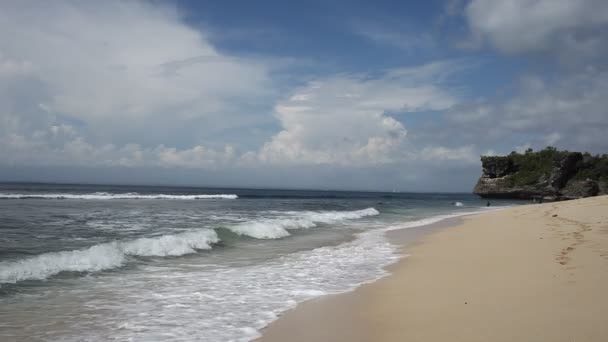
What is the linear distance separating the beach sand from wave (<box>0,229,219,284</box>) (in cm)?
584

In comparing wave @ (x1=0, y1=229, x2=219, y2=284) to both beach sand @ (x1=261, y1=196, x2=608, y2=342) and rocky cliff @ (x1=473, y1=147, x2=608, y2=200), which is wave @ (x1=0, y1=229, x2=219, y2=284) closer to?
beach sand @ (x1=261, y1=196, x2=608, y2=342)

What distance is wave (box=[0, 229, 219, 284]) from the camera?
8.09 metres

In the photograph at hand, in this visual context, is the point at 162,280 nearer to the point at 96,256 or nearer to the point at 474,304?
the point at 96,256

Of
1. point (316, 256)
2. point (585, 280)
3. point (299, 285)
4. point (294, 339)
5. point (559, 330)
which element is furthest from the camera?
point (316, 256)

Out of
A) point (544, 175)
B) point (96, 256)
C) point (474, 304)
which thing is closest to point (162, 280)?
point (96, 256)

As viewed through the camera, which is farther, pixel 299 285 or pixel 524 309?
pixel 299 285

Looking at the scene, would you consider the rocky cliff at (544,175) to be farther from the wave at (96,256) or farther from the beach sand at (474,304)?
the wave at (96,256)

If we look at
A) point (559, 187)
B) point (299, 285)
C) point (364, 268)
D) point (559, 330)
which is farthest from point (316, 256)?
point (559, 187)

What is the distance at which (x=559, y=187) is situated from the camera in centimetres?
6400

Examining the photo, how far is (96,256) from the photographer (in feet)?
31.0

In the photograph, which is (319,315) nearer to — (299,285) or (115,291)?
(299,285)

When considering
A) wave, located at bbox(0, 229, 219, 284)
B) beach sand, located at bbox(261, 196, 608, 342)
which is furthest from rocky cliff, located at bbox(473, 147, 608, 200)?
wave, located at bbox(0, 229, 219, 284)

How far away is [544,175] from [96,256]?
2883 inches

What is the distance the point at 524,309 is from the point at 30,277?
905cm
